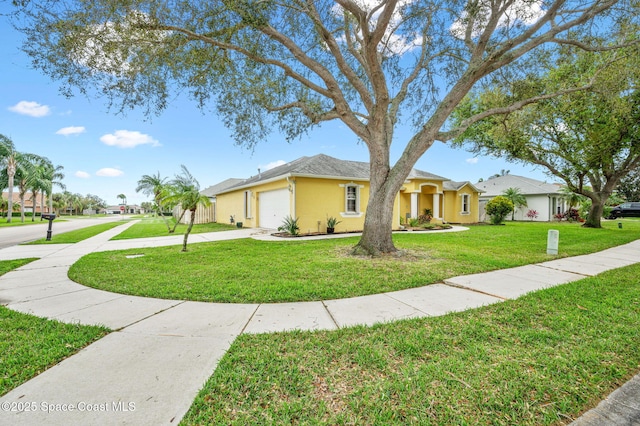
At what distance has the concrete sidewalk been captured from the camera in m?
1.95

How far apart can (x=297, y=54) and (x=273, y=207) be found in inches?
366

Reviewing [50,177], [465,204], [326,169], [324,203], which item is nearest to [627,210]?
[465,204]

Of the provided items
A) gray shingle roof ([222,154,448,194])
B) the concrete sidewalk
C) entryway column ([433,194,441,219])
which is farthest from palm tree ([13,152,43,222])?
entryway column ([433,194,441,219])

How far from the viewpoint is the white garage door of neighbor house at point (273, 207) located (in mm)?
14188

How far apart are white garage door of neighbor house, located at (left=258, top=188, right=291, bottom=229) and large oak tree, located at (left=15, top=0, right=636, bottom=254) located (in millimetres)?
5137

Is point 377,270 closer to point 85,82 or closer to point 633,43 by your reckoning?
point 85,82

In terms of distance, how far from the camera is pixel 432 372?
233 centimetres

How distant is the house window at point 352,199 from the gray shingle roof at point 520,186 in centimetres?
2229

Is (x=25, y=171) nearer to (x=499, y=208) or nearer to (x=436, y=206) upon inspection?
(x=436, y=206)

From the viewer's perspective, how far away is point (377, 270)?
600 centimetres

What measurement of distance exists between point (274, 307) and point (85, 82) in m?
7.28

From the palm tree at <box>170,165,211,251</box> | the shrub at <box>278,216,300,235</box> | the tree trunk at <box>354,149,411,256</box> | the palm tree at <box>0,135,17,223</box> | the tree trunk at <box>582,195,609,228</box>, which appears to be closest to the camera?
the tree trunk at <box>354,149,411,256</box>

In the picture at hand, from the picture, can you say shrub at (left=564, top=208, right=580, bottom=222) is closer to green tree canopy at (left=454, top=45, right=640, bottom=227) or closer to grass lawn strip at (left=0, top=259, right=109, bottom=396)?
green tree canopy at (left=454, top=45, right=640, bottom=227)

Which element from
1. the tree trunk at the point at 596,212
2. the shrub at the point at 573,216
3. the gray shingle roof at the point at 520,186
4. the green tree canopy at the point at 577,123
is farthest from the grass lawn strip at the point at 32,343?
the gray shingle roof at the point at 520,186
